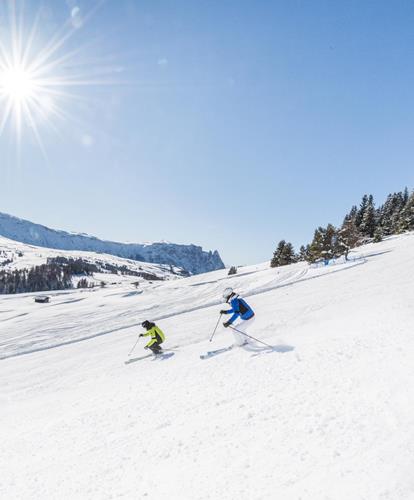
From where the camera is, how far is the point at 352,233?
42.6 metres

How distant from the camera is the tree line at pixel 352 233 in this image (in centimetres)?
4350

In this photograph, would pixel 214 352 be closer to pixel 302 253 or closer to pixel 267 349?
pixel 267 349

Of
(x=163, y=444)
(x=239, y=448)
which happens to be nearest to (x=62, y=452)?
(x=163, y=444)

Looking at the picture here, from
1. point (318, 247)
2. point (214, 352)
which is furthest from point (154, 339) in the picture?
point (318, 247)

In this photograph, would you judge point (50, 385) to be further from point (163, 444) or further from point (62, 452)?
point (163, 444)

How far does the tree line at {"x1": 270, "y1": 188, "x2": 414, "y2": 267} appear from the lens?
43500 mm

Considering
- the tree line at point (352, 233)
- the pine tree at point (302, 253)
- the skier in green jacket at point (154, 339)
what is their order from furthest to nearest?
the pine tree at point (302, 253) < the tree line at point (352, 233) < the skier in green jacket at point (154, 339)

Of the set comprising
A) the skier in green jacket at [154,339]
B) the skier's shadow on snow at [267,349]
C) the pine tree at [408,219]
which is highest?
the pine tree at [408,219]

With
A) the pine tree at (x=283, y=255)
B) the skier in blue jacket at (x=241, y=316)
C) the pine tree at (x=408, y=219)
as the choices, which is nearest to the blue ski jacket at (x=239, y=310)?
the skier in blue jacket at (x=241, y=316)

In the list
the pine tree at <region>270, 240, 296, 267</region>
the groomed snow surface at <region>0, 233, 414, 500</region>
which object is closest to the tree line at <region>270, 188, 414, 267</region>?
the pine tree at <region>270, 240, 296, 267</region>

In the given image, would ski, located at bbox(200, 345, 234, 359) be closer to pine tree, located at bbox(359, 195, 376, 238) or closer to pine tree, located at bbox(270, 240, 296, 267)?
pine tree, located at bbox(270, 240, 296, 267)

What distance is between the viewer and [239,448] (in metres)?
4.56

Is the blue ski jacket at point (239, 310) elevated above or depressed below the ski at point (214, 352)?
above

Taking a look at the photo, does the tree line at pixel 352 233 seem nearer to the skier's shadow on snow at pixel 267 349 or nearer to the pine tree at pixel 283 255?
the pine tree at pixel 283 255
